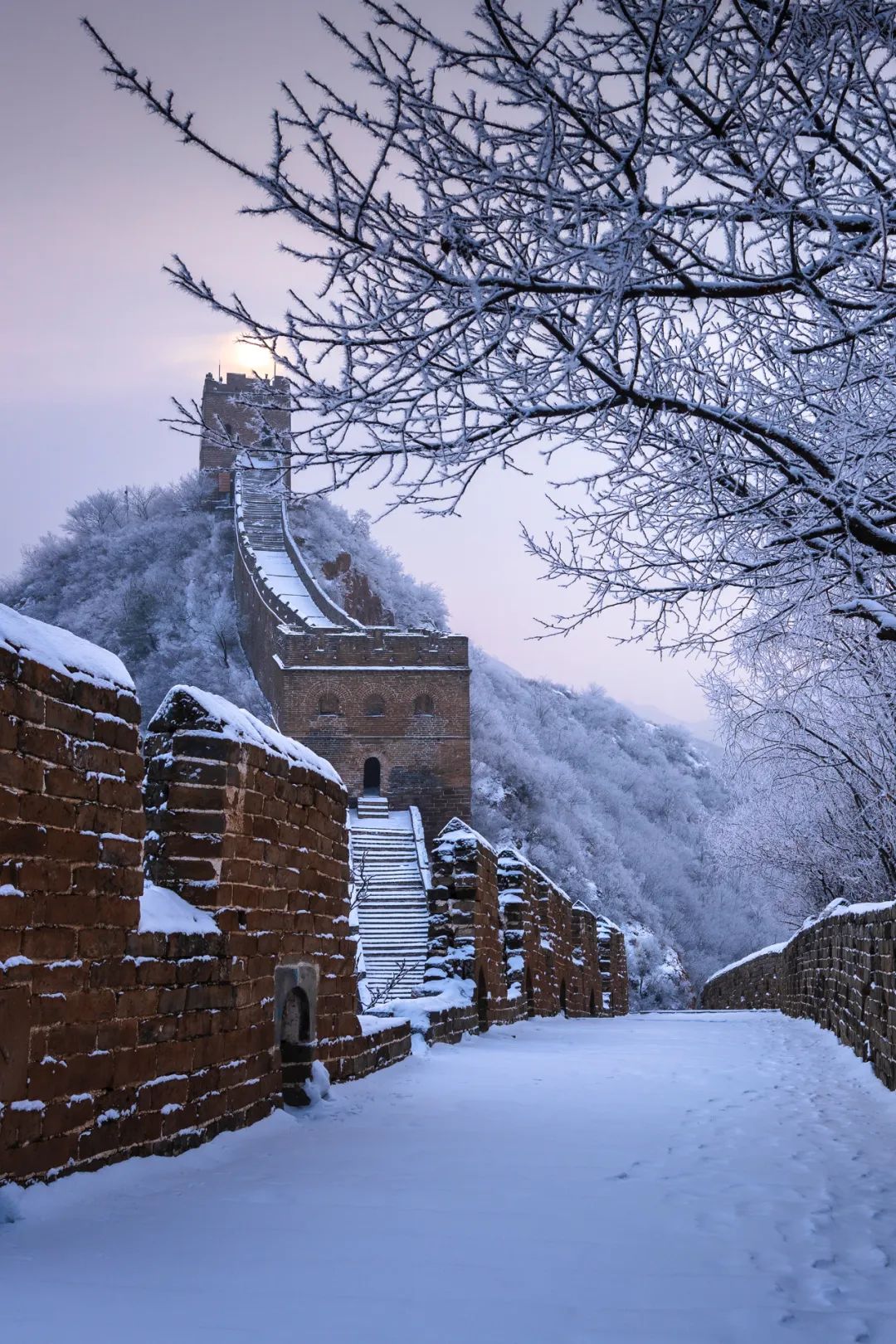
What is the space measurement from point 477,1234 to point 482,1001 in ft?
26.8

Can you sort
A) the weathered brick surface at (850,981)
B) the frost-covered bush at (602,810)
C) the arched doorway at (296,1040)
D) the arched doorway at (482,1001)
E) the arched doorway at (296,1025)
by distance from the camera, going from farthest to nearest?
1. the frost-covered bush at (602,810)
2. the arched doorway at (482,1001)
3. the weathered brick surface at (850,981)
4. the arched doorway at (296,1040)
5. the arched doorway at (296,1025)

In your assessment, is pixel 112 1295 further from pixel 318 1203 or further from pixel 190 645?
pixel 190 645

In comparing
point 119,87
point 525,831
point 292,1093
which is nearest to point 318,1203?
point 292,1093

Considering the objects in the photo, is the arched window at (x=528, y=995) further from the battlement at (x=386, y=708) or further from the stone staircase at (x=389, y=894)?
the battlement at (x=386, y=708)

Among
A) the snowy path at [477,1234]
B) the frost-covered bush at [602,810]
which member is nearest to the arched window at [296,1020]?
the snowy path at [477,1234]

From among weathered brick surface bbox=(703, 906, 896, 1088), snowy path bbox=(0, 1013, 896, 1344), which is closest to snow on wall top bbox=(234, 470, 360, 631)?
weathered brick surface bbox=(703, 906, 896, 1088)

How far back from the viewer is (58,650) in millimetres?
3527

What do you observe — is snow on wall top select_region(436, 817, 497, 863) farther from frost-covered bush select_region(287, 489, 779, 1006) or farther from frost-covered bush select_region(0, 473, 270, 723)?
frost-covered bush select_region(0, 473, 270, 723)

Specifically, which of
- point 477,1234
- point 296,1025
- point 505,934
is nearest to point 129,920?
point 477,1234

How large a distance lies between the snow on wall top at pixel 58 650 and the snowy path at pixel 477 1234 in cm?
151

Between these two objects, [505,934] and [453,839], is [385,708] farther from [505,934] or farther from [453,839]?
[453,839]

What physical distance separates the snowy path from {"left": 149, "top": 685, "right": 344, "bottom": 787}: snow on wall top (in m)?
1.62

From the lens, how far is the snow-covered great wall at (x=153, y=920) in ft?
10.7

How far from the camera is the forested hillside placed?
44500 millimetres
